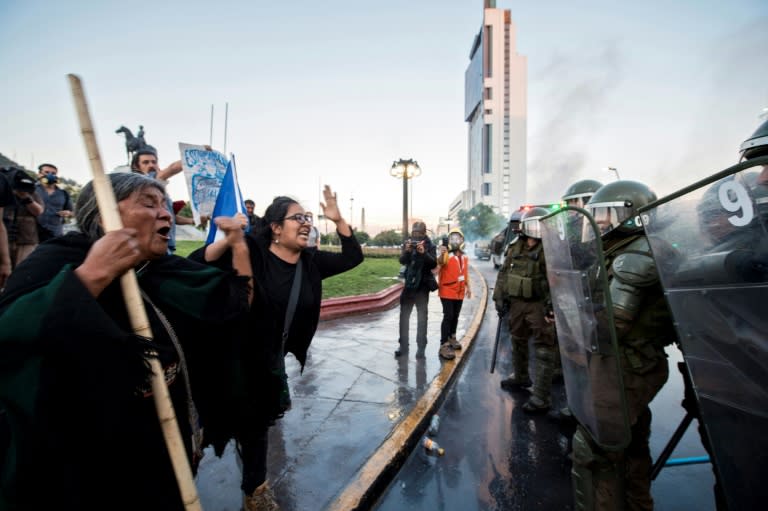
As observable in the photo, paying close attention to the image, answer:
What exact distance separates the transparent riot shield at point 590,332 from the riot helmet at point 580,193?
8.39 feet

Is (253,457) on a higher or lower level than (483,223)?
lower

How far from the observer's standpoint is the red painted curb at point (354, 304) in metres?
7.76

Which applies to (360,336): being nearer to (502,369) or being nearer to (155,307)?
(502,369)

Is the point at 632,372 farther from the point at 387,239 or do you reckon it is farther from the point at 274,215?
the point at 387,239

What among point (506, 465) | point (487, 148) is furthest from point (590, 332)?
point (487, 148)

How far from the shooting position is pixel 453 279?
561 centimetres

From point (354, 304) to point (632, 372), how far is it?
6.73 metres

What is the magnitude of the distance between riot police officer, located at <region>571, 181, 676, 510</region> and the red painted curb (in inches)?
224

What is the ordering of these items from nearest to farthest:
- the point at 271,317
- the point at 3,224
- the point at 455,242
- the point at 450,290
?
the point at 271,317 → the point at 3,224 → the point at 450,290 → the point at 455,242

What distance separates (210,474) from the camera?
2.71m

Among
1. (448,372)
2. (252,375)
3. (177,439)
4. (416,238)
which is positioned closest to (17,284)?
(177,439)

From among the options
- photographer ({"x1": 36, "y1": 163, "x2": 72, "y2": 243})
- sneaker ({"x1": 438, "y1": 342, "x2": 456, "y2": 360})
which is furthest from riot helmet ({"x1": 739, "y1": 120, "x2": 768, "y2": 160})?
photographer ({"x1": 36, "y1": 163, "x2": 72, "y2": 243})

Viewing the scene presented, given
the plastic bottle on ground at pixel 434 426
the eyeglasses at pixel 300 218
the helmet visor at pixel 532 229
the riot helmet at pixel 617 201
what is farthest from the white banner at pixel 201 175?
the helmet visor at pixel 532 229

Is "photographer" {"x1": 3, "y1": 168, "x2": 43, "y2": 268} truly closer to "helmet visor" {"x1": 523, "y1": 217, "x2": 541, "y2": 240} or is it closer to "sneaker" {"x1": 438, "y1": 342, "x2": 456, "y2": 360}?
"sneaker" {"x1": 438, "y1": 342, "x2": 456, "y2": 360}
